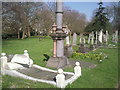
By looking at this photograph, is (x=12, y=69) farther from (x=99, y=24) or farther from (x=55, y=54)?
(x=99, y=24)

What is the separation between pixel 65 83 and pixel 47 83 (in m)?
0.86

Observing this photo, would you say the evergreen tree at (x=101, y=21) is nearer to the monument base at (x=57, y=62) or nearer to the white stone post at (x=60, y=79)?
the monument base at (x=57, y=62)

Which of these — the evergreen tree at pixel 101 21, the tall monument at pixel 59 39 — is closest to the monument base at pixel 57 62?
the tall monument at pixel 59 39

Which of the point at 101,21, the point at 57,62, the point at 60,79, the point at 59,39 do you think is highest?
the point at 101,21

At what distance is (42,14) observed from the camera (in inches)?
1740

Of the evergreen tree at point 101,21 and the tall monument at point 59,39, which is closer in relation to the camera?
the tall monument at point 59,39

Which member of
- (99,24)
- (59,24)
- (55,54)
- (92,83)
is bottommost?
(92,83)

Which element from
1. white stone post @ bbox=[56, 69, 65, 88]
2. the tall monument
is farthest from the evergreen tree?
white stone post @ bbox=[56, 69, 65, 88]

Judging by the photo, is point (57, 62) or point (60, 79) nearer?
point (60, 79)

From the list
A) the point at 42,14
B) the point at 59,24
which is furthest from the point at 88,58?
the point at 42,14

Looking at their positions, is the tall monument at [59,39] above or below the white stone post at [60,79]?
above

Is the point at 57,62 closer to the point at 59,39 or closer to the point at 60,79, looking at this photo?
the point at 59,39

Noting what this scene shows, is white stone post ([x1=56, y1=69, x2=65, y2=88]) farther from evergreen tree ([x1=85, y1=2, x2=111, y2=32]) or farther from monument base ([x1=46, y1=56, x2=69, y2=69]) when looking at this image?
evergreen tree ([x1=85, y1=2, x2=111, y2=32])

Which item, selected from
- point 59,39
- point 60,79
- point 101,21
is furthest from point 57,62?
point 101,21
